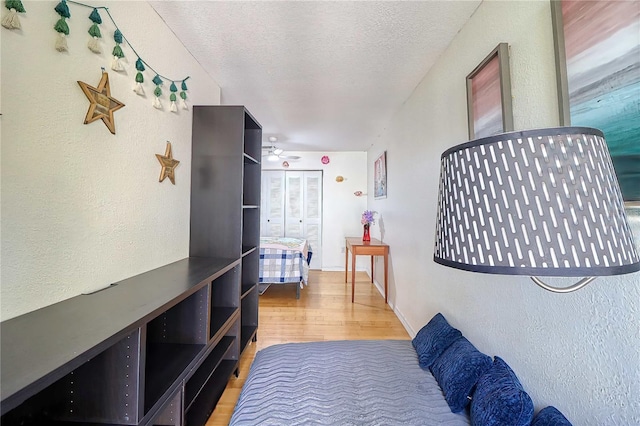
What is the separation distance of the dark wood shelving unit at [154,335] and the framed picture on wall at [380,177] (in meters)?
2.04

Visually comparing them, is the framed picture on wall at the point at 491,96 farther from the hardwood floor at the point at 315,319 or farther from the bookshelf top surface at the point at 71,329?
the hardwood floor at the point at 315,319

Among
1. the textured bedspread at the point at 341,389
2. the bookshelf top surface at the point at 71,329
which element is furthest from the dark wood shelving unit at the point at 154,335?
the textured bedspread at the point at 341,389

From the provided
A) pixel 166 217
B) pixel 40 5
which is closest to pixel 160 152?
pixel 166 217

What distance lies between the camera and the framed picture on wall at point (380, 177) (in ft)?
11.7

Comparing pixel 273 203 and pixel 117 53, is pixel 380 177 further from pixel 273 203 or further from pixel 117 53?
pixel 117 53

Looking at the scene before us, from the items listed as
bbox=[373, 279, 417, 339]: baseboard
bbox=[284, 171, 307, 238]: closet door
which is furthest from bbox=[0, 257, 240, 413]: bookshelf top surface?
Answer: bbox=[284, 171, 307, 238]: closet door

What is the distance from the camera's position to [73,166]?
0.99 meters

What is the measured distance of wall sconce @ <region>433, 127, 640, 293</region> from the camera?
0.44 metres

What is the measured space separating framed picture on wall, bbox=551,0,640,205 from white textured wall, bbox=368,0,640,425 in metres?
0.12

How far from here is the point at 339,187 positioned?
16.7 ft

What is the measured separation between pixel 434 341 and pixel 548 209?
1.29m

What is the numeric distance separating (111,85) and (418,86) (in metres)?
2.25

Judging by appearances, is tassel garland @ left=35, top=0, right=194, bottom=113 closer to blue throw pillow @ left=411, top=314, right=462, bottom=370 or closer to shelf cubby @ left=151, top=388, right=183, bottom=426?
shelf cubby @ left=151, top=388, right=183, bottom=426

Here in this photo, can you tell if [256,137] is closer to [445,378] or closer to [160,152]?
[160,152]
